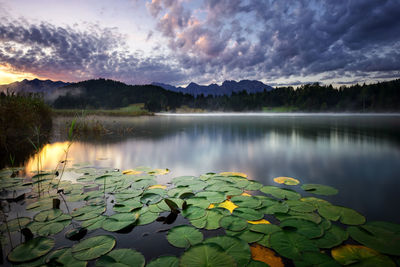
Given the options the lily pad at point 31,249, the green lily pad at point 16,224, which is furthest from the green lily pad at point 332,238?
the green lily pad at point 16,224

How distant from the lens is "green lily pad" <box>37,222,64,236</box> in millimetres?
2316

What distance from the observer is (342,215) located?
106 inches

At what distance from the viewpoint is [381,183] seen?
4.30 m

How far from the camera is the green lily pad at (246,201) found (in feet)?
9.82

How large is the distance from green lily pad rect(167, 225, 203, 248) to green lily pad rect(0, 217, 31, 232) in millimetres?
1909

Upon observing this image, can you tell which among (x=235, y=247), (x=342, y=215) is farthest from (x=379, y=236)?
(x=235, y=247)

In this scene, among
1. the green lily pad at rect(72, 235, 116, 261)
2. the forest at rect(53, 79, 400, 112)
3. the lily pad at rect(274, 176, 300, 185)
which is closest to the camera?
the green lily pad at rect(72, 235, 116, 261)

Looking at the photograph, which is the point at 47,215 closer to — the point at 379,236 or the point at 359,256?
the point at 359,256

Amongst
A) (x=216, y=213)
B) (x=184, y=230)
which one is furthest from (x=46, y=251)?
(x=216, y=213)

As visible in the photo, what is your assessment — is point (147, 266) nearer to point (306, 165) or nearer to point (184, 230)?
point (184, 230)

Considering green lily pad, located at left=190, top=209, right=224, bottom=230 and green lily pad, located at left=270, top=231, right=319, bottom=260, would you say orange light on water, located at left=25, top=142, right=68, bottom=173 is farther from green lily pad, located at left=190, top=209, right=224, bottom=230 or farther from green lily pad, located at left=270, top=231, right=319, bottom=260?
green lily pad, located at left=270, top=231, right=319, bottom=260

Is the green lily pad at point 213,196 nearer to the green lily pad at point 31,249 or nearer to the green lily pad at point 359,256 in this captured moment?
the green lily pad at point 359,256

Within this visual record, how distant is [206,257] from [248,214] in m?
1.05

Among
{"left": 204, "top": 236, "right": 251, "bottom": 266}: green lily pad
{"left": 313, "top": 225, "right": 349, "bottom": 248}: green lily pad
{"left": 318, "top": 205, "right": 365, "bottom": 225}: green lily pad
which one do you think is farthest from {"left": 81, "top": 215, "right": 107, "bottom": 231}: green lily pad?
{"left": 318, "top": 205, "right": 365, "bottom": 225}: green lily pad
